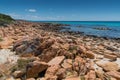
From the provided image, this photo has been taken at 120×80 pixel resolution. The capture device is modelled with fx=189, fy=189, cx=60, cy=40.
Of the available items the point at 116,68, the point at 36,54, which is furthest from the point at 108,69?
the point at 36,54

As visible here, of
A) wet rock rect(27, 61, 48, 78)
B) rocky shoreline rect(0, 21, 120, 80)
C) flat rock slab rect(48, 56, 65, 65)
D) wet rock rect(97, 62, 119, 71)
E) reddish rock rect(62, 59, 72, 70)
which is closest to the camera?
rocky shoreline rect(0, 21, 120, 80)

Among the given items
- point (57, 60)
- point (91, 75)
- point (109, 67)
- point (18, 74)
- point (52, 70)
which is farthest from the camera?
point (109, 67)

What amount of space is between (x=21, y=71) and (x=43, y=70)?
121 cm

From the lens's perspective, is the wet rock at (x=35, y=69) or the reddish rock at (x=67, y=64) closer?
the wet rock at (x=35, y=69)

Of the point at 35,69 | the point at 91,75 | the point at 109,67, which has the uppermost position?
the point at 35,69

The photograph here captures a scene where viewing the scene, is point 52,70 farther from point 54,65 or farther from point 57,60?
point 57,60

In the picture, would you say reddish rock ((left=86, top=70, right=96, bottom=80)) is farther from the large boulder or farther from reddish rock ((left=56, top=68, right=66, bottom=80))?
the large boulder

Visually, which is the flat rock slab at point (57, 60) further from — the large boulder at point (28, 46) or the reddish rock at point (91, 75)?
the large boulder at point (28, 46)

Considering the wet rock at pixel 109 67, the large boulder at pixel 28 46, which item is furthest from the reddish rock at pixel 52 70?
the large boulder at pixel 28 46

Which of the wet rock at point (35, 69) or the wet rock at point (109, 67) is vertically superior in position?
the wet rock at point (35, 69)

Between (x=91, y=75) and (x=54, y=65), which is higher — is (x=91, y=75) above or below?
below

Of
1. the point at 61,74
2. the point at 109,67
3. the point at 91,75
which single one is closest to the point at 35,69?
the point at 61,74

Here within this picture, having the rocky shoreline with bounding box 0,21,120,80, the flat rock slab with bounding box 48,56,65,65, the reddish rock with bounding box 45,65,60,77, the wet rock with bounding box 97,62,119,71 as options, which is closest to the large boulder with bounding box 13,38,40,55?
the rocky shoreline with bounding box 0,21,120,80

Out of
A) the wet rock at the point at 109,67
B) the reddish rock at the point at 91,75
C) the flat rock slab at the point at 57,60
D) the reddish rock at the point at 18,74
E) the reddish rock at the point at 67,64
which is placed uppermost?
the flat rock slab at the point at 57,60
